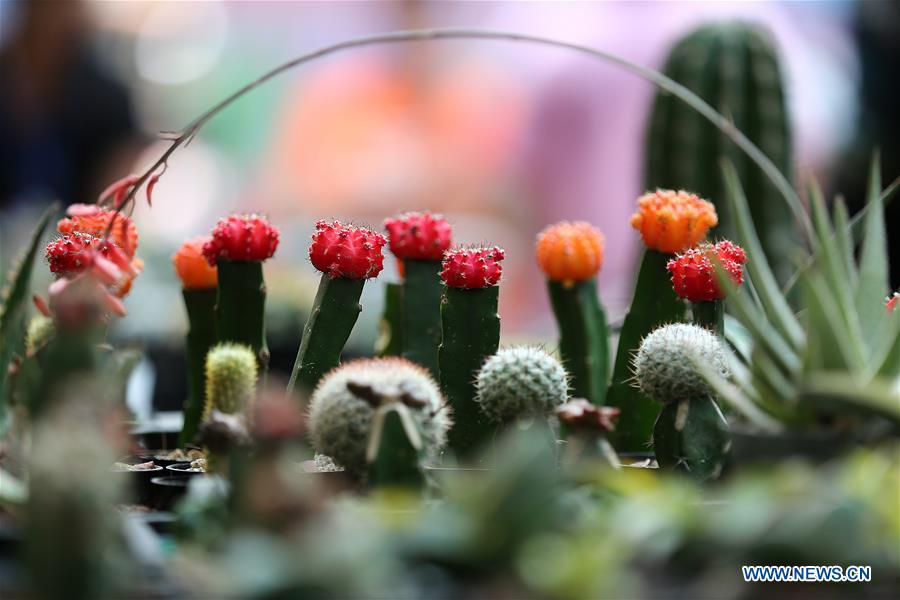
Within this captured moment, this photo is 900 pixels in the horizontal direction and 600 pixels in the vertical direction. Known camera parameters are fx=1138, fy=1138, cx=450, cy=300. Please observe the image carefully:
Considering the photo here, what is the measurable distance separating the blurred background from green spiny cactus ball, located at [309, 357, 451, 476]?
9.14ft

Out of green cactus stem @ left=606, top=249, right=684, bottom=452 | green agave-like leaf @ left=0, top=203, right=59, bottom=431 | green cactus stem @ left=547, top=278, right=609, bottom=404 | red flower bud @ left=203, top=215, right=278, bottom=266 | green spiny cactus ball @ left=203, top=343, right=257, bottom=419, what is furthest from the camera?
green cactus stem @ left=547, top=278, right=609, bottom=404

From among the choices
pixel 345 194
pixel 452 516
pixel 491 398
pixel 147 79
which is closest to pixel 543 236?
pixel 491 398

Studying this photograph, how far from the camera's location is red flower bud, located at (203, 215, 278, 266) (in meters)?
1.57

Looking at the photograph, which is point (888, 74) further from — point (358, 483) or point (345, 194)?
point (358, 483)

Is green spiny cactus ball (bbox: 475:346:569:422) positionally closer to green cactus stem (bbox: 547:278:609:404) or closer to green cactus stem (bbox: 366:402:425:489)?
green cactus stem (bbox: 366:402:425:489)

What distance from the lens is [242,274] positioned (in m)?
1.62

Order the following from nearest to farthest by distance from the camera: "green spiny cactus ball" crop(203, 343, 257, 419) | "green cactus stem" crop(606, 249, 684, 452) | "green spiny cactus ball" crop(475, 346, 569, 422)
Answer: "green spiny cactus ball" crop(475, 346, 569, 422) < "green spiny cactus ball" crop(203, 343, 257, 419) < "green cactus stem" crop(606, 249, 684, 452)

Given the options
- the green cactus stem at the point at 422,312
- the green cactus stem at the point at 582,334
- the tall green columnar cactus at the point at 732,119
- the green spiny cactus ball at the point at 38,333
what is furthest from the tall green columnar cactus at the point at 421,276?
the tall green columnar cactus at the point at 732,119

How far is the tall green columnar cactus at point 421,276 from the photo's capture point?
162cm

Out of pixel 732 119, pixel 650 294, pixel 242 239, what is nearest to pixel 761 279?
pixel 650 294

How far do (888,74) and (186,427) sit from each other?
3337 mm

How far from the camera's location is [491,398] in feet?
4.48

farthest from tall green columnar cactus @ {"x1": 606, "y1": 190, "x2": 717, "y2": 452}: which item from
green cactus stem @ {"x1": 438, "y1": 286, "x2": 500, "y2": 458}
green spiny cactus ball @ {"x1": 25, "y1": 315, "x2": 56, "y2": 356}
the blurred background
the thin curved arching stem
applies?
the blurred background

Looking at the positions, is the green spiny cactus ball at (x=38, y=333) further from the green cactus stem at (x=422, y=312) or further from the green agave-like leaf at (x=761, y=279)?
the green agave-like leaf at (x=761, y=279)
